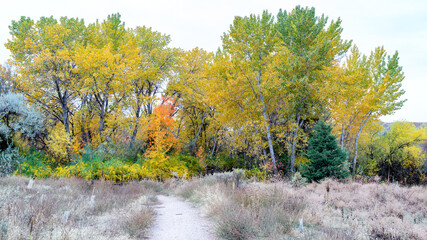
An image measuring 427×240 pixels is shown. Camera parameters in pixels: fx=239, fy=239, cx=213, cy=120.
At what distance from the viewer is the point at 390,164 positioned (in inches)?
1069

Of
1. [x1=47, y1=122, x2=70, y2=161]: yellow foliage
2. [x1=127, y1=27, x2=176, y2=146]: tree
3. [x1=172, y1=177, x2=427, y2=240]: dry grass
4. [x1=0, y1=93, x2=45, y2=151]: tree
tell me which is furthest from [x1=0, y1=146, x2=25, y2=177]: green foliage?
[x1=172, y1=177, x2=427, y2=240]: dry grass

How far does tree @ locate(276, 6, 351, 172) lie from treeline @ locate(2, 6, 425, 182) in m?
0.06

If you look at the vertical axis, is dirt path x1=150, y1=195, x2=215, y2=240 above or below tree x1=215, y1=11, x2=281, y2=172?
below

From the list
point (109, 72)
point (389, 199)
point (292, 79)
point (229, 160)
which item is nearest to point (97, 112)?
point (109, 72)

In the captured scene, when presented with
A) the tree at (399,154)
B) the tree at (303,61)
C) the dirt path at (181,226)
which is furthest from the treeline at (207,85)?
the dirt path at (181,226)

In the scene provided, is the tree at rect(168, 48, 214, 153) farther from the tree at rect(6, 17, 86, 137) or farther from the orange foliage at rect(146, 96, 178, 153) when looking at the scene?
the tree at rect(6, 17, 86, 137)

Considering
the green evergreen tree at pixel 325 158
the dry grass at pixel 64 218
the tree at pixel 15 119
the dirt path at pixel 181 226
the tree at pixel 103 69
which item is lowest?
the dirt path at pixel 181 226

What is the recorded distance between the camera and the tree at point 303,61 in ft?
45.5

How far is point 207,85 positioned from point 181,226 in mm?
13155

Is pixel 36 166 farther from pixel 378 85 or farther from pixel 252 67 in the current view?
pixel 378 85

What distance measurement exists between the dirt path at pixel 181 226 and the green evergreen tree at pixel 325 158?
27.4ft

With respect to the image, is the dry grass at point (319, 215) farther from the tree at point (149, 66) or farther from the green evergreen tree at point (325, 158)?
the tree at point (149, 66)

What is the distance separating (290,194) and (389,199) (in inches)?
138

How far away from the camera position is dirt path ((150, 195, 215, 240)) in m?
5.08
